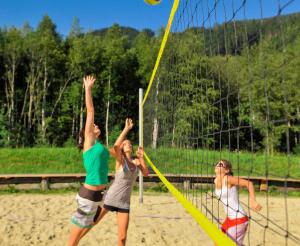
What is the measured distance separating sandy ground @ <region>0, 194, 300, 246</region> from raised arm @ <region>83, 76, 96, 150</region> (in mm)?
1158

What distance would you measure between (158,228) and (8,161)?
875cm

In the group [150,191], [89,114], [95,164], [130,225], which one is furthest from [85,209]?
[150,191]

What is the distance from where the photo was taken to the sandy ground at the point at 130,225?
14.2 feet

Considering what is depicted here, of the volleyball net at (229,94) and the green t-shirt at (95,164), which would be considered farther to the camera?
the green t-shirt at (95,164)

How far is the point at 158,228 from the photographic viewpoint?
191 inches

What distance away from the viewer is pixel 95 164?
2.93 metres

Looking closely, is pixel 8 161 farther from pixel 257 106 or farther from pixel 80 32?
pixel 80 32

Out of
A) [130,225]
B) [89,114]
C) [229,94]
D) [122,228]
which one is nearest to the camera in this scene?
[229,94]

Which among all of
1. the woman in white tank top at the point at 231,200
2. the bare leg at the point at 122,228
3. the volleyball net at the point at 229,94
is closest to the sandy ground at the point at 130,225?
the volleyball net at the point at 229,94

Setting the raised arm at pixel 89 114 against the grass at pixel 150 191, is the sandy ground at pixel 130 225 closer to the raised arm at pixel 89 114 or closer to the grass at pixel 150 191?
the grass at pixel 150 191

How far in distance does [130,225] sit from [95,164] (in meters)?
2.26

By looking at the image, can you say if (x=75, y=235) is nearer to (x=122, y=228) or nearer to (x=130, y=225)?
(x=122, y=228)

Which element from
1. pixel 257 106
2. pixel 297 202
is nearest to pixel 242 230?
pixel 257 106

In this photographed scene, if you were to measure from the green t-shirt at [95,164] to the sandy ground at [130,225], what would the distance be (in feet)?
3.26
